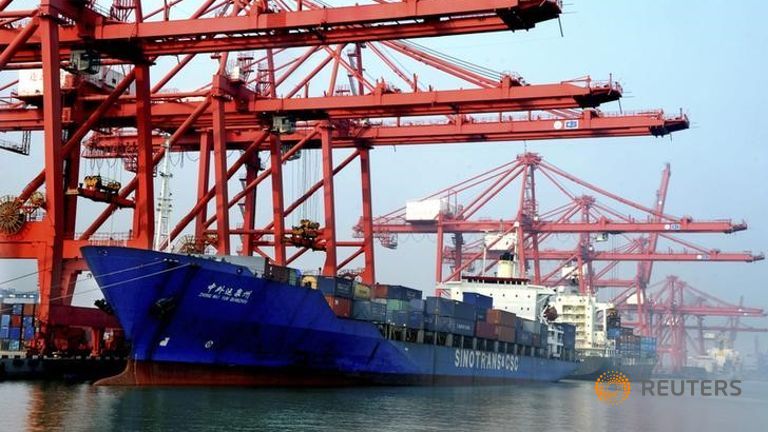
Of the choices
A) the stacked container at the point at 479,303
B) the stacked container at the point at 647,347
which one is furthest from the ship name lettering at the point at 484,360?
the stacked container at the point at 647,347

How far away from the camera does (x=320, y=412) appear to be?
22.8 meters

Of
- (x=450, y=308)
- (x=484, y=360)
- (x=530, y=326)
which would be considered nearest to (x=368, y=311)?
(x=450, y=308)

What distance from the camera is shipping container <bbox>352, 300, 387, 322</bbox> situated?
105 ft

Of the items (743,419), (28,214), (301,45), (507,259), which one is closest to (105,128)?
(28,214)

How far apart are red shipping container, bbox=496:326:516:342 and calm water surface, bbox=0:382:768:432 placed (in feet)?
24.5

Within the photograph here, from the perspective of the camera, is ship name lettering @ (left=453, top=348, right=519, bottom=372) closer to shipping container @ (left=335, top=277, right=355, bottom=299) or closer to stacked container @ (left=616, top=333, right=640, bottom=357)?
shipping container @ (left=335, top=277, right=355, bottom=299)

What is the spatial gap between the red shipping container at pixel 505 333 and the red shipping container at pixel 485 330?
42 centimetres

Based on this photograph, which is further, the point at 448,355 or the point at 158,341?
the point at 448,355

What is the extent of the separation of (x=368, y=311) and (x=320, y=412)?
9763mm

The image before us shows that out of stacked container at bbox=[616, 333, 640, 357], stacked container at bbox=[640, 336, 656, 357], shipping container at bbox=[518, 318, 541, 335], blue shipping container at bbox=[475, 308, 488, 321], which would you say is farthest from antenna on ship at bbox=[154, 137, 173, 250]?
stacked container at bbox=[640, 336, 656, 357]

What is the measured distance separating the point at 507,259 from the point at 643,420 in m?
25.7

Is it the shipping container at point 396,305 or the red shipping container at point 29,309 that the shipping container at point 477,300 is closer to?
the shipping container at point 396,305

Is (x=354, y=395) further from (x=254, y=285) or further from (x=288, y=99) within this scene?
(x=288, y=99)

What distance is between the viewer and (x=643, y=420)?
90.0 feet
